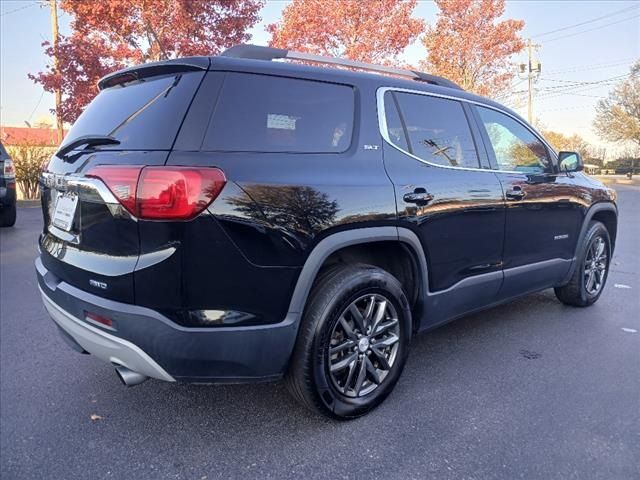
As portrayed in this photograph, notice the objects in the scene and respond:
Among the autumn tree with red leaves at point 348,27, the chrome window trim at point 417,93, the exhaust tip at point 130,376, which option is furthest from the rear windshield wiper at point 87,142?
the autumn tree with red leaves at point 348,27

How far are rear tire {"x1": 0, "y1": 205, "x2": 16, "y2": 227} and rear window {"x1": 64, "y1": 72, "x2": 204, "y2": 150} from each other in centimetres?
701

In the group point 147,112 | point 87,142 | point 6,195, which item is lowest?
point 6,195

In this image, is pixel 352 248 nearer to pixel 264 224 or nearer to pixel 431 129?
pixel 264 224

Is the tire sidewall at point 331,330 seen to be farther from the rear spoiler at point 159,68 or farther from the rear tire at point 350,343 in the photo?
the rear spoiler at point 159,68

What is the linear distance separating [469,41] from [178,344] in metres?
19.0

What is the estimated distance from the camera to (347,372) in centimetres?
264

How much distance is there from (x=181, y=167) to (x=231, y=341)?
0.78 metres

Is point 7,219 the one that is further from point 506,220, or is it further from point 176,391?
point 506,220

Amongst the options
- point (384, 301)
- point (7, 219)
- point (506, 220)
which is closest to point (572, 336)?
point (506, 220)

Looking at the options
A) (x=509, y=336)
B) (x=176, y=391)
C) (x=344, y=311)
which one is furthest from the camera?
(x=509, y=336)

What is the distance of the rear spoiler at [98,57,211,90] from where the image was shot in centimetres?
228

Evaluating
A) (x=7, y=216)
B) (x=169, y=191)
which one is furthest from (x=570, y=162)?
(x=7, y=216)

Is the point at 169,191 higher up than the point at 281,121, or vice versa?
the point at 281,121

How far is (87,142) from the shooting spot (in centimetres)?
248
